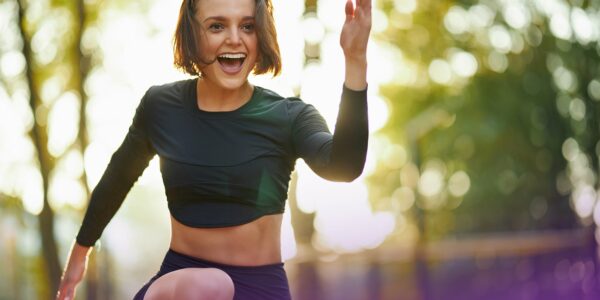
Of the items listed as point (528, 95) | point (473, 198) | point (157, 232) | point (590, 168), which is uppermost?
point (528, 95)

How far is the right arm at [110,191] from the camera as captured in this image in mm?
2938

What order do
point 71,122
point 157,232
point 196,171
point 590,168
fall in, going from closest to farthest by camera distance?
1. point 196,171
2. point 71,122
3. point 590,168
4. point 157,232

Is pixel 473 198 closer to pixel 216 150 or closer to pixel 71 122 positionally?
pixel 71 122

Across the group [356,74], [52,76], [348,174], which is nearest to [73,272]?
[348,174]

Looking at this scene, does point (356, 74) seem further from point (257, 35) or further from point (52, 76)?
point (52, 76)

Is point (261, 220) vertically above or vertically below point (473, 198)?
above

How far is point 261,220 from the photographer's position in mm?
2561

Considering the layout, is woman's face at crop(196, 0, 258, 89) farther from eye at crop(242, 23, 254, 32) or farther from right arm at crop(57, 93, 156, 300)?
right arm at crop(57, 93, 156, 300)

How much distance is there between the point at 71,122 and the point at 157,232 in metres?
44.8

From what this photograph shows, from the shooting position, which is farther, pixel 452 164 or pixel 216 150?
pixel 452 164

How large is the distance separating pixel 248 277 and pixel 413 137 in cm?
1809

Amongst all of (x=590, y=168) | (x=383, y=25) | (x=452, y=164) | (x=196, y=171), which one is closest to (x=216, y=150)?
(x=196, y=171)

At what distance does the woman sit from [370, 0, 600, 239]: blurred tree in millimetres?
14132

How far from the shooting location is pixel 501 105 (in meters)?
23.0
